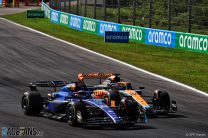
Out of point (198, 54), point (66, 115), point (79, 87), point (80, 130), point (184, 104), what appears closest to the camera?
point (80, 130)

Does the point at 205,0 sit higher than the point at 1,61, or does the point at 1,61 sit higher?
the point at 205,0

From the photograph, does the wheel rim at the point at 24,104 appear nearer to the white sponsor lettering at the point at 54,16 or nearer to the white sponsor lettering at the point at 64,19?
the white sponsor lettering at the point at 64,19

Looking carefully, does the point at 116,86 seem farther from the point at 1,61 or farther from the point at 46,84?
the point at 1,61

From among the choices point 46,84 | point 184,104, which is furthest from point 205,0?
point 46,84

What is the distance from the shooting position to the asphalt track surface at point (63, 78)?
11.5 metres

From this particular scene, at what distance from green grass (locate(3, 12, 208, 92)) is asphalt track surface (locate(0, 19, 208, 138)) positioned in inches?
42.3

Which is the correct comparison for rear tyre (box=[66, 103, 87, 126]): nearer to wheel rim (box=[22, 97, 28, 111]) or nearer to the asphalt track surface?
the asphalt track surface

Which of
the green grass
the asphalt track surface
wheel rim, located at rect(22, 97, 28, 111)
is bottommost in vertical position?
the green grass

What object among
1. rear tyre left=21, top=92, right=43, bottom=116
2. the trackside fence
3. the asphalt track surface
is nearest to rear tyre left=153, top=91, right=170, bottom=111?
the asphalt track surface

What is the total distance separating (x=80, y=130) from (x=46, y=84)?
110 inches

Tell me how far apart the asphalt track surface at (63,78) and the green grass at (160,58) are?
1.08 meters

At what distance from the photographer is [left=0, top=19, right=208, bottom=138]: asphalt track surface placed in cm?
1154

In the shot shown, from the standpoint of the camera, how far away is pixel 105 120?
38.7ft

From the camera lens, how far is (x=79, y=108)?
1173cm
